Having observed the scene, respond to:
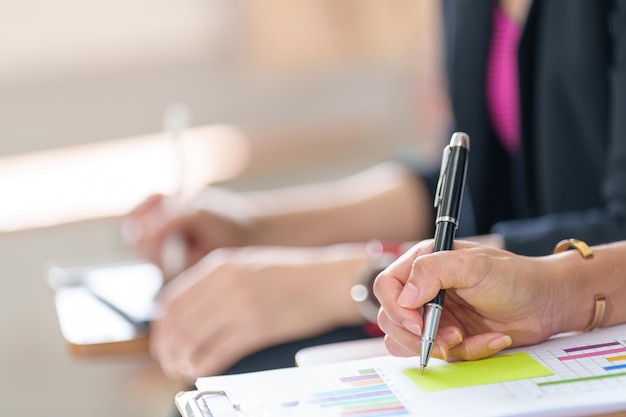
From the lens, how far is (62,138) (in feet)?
7.46

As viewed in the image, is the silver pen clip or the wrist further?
the wrist

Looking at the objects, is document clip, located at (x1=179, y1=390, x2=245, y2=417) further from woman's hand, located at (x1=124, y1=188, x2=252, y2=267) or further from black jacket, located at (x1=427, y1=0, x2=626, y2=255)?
woman's hand, located at (x1=124, y1=188, x2=252, y2=267)

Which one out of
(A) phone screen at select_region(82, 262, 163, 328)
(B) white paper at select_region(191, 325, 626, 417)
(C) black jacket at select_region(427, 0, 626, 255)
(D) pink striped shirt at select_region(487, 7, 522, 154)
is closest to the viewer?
(B) white paper at select_region(191, 325, 626, 417)

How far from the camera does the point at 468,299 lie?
616 millimetres

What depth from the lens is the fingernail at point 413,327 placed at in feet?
2.01

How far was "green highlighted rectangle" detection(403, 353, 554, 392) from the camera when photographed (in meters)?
0.59

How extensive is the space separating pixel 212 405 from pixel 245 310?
1.25ft

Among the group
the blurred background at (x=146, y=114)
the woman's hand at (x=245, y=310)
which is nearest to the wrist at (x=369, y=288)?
the woman's hand at (x=245, y=310)

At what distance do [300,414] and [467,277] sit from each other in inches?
5.6

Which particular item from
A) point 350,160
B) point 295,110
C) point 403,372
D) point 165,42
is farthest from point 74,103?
point 403,372

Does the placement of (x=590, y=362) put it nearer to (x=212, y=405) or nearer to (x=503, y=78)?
(x=212, y=405)

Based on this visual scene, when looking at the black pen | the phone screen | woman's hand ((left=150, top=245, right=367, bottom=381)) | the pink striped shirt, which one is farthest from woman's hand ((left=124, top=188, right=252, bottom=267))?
the black pen

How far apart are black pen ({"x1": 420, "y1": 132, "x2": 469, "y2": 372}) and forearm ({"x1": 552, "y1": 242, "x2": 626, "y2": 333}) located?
83mm

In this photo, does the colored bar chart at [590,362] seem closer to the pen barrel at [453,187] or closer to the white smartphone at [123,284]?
the pen barrel at [453,187]
